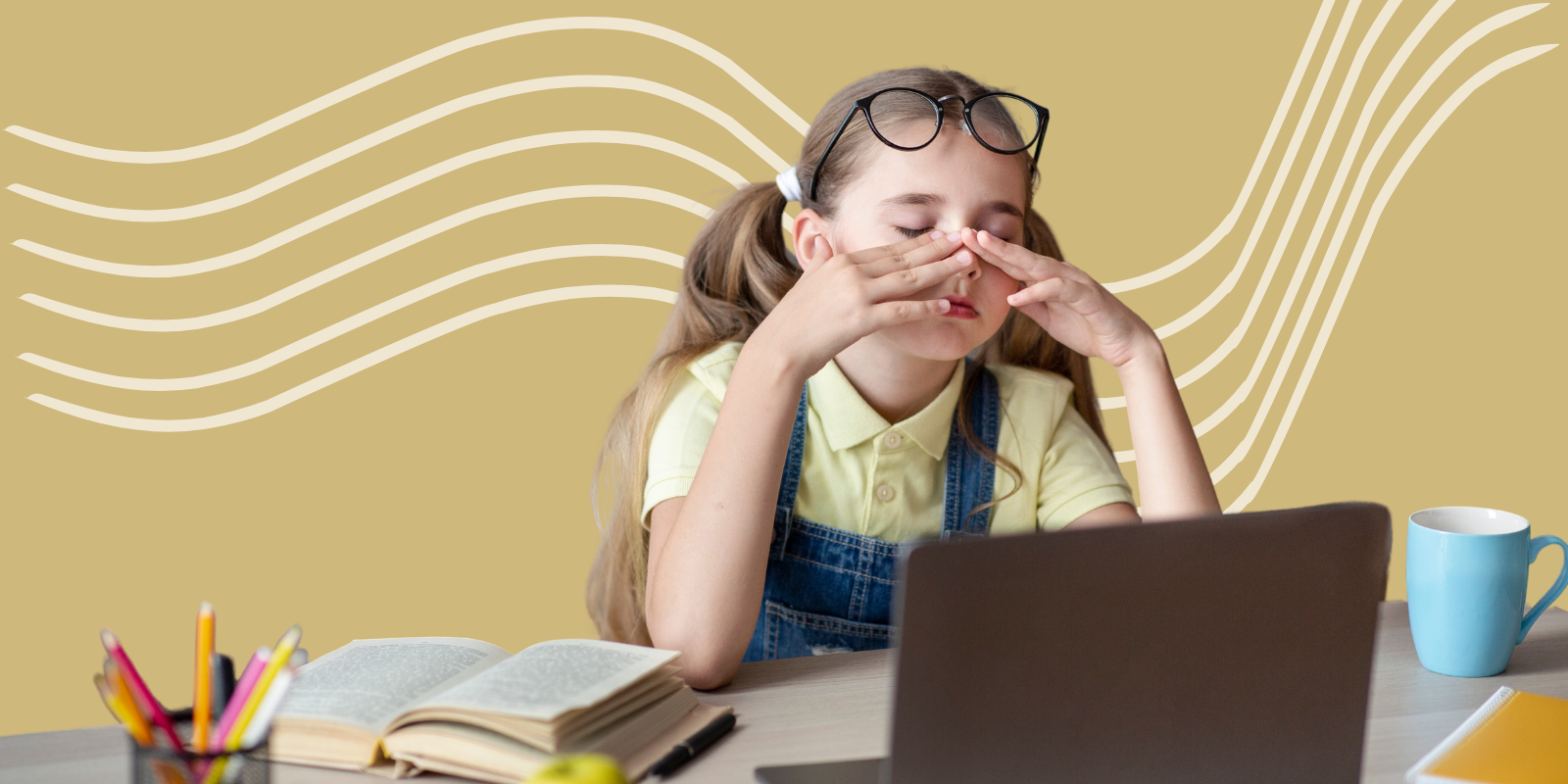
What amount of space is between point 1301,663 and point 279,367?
1.60 metres

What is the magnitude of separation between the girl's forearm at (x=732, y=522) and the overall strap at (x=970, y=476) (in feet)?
1.30

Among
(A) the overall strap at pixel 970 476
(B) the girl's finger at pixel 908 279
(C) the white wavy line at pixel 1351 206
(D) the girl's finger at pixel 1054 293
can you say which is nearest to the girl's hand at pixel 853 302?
(B) the girl's finger at pixel 908 279

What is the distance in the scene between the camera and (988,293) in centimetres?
155

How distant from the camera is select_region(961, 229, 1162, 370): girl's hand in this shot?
1.54 meters

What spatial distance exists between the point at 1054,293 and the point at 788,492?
0.44 m

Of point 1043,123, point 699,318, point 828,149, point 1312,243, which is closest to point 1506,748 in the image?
point 1043,123

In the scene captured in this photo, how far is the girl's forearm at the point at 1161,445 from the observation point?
4.98 ft

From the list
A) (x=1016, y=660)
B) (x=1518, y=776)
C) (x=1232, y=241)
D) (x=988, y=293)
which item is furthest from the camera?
(x=1232, y=241)

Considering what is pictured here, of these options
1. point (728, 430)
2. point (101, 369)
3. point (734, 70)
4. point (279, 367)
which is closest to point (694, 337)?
point (728, 430)

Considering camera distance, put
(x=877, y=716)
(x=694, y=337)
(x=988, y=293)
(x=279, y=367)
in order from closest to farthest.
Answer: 1. (x=877, y=716)
2. (x=988, y=293)
3. (x=694, y=337)
4. (x=279, y=367)

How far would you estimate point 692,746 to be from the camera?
1.08m

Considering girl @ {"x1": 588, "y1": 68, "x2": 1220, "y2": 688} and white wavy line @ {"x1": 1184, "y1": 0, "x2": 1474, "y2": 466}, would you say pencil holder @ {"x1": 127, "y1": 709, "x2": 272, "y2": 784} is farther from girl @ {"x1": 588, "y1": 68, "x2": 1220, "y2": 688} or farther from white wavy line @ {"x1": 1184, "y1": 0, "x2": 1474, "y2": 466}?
white wavy line @ {"x1": 1184, "y1": 0, "x2": 1474, "y2": 466}

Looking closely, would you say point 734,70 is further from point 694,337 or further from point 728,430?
point 728,430

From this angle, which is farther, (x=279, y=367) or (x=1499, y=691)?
(x=279, y=367)
